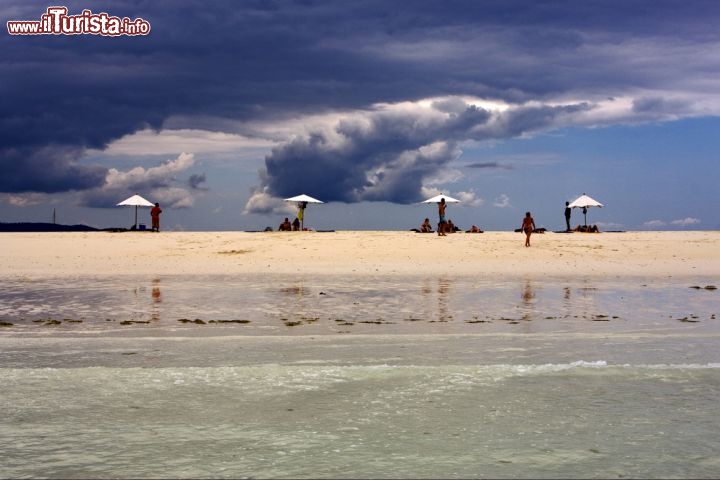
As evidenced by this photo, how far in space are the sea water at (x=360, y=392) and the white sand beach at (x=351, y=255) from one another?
11.5 m

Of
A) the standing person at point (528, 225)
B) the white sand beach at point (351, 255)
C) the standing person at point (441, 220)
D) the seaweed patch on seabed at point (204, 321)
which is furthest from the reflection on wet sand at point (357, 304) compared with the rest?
the standing person at point (441, 220)

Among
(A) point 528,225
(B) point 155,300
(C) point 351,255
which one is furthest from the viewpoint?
(A) point 528,225

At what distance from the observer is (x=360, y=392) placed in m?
7.95

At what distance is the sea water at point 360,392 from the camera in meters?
5.73

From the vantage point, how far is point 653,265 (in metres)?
28.8

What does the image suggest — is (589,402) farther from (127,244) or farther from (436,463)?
(127,244)

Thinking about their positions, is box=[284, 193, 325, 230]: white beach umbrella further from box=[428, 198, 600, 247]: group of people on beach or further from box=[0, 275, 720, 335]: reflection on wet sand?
box=[0, 275, 720, 335]: reflection on wet sand

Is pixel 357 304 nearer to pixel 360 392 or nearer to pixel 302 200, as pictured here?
pixel 360 392

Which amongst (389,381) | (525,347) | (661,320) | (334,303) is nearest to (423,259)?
(334,303)

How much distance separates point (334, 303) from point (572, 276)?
11264mm

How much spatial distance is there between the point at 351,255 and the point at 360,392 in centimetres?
2319

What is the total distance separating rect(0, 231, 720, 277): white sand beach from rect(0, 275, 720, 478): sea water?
11.5 m

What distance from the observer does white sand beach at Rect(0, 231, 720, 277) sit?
27062 mm

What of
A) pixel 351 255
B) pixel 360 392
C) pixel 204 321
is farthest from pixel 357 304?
pixel 351 255
